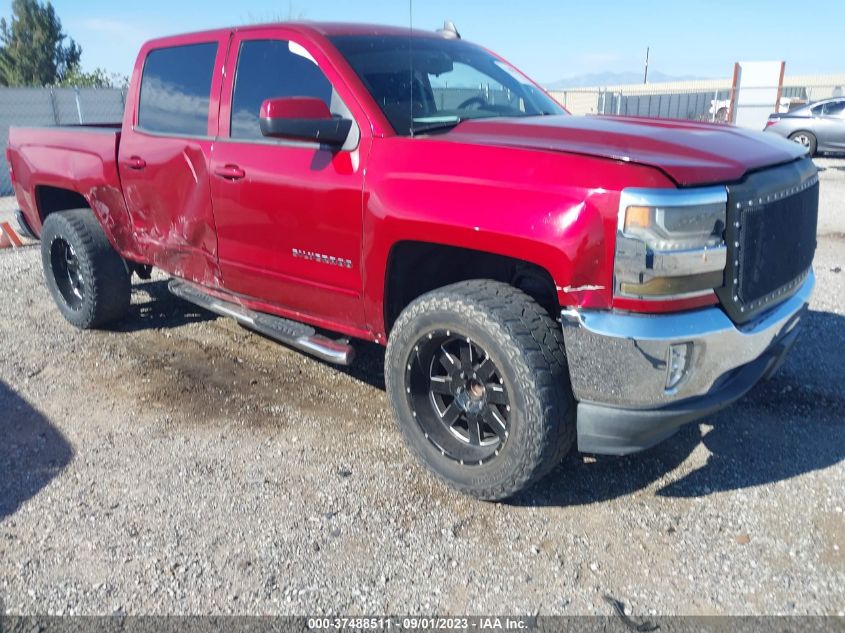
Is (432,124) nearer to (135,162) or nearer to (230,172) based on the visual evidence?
(230,172)

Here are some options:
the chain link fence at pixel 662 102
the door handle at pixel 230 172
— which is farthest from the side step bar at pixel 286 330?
the chain link fence at pixel 662 102

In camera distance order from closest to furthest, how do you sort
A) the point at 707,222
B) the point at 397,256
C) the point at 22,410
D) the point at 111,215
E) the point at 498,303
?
the point at 707,222
the point at 498,303
the point at 397,256
the point at 22,410
the point at 111,215

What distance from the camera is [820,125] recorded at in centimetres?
1730

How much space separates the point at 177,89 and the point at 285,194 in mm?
1445

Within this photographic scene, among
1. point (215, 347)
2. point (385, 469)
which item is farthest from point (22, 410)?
point (385, 469)

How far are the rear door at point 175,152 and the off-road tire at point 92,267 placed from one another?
0.53 m

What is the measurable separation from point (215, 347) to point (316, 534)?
2534 millimetres

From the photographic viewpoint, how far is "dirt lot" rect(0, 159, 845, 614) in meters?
2.61

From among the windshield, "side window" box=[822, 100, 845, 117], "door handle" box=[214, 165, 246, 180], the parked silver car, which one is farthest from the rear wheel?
"door handle" box=[214, 165, 246, 180]

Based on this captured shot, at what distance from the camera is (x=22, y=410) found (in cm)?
419

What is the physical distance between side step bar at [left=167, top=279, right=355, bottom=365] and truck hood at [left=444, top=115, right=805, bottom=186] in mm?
1199

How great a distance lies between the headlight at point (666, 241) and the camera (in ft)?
8.12

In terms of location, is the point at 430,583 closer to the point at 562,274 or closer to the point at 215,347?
the point at 562,274

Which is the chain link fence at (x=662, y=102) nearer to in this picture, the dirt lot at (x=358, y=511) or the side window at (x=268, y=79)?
the side window at (x=268, y=79)
